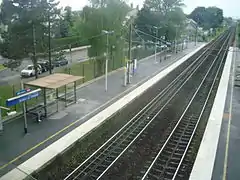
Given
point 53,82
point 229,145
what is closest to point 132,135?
point 229,145

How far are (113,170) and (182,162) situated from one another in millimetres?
3082

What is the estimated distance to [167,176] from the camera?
10.2 metres

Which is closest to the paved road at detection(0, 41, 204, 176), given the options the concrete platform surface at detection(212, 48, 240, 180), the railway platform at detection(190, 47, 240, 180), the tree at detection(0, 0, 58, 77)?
the tree at detection(0, 0, 58, 77)

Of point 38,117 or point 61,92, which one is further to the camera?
point 61,92

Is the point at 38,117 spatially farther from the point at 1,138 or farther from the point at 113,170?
the point at 113,170

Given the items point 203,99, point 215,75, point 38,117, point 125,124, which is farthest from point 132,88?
point 215,75

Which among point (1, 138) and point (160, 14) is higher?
point (160, 14)

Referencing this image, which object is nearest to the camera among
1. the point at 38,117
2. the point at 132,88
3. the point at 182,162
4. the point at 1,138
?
the point at 182,162

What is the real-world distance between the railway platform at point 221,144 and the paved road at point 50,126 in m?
6.98

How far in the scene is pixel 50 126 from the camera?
14273mm

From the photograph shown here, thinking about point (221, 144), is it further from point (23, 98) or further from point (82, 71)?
point (82, 71)

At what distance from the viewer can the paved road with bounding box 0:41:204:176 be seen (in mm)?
11414

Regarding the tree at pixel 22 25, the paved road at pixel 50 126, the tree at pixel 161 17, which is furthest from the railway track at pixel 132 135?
the tree at pixel 161 17

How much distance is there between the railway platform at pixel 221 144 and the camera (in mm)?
10375
